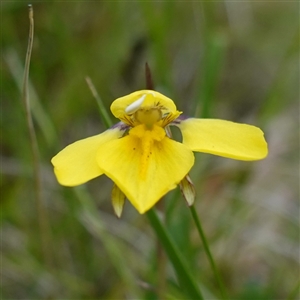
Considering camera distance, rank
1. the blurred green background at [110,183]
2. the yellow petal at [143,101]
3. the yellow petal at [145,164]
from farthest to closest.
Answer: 1. the blurred green background at [110,183]
2. the yellow petal at [143,101]
3. the yellow petal at [145,164]

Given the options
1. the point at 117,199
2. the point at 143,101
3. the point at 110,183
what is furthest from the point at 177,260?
the point at 110,183

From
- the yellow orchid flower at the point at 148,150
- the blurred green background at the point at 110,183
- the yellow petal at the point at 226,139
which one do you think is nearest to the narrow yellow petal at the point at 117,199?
the yellow orchid flower at the point at 148,150

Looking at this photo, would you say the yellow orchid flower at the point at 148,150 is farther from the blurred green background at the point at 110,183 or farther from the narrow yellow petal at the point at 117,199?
the blurred green background at the point at 110,183

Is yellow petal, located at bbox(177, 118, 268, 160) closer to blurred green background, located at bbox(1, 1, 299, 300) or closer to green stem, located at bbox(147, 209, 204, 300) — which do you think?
green stem, located at bbox(147, 209, 204, 300)

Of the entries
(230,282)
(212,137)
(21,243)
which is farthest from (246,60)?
(212,137)

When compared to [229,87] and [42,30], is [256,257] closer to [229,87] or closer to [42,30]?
[229,87]

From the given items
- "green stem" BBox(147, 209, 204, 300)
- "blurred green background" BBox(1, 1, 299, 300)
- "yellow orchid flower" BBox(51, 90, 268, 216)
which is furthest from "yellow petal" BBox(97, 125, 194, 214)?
"blurred green background" BBox(1, 1, 299, 300)
